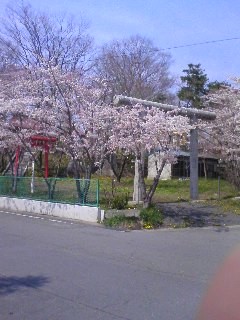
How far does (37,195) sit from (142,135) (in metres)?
5.58

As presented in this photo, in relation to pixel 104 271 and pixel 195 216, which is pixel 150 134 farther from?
pixel 104 271

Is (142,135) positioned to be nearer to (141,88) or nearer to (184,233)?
(184,233)

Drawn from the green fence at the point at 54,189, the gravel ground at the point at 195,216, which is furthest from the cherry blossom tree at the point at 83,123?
the gravel ground at the point at 195,216

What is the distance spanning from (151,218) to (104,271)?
7116 millimetres

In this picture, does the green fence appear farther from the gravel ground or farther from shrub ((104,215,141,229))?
the gravel ground

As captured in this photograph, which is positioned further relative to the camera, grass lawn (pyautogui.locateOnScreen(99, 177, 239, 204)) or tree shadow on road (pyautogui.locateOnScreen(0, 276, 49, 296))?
grass lawn (pyautogui.locateOnScreen(99, 177, 239, 204))

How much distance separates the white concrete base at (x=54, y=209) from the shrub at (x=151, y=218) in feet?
4.62

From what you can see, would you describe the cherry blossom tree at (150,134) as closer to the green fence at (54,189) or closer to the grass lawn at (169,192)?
the grass lawn at (169,192)

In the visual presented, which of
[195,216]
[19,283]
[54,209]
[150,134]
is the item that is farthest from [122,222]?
[19,283]

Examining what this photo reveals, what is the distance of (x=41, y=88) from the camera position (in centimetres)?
2172

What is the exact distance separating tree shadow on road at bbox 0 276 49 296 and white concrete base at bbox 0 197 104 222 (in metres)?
8.38

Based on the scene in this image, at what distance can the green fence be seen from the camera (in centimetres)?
1769

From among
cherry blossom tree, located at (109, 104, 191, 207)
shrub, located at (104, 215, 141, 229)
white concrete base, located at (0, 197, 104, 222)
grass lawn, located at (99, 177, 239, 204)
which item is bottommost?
shrub, located at (104, 215, 141, 229)

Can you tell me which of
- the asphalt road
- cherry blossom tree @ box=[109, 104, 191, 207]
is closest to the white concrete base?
the asphalt road
